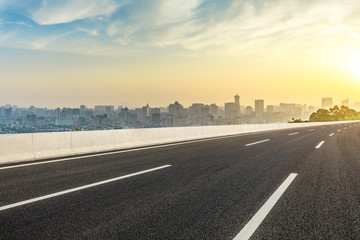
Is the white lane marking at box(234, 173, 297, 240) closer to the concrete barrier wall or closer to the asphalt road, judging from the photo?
the asphalt road

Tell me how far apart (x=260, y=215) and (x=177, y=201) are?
4.15ft

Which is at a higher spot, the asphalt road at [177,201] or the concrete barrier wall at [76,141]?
the concrete barrier wall at [76,141]

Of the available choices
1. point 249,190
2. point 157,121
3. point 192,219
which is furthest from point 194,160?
point 157,121

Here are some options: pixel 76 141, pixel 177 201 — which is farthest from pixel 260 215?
pixel 76 141

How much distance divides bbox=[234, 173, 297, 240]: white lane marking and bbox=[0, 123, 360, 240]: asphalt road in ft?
0.08

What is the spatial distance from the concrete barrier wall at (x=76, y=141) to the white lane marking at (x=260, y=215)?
7.34 m

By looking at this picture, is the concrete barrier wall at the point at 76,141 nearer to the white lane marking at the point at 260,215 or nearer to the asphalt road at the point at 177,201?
the asphalt road at the point at 177,201

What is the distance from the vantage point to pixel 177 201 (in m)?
4.40

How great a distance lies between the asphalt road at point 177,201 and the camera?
3.27 metres

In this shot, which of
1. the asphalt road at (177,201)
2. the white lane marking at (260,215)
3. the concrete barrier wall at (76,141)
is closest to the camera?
the white lane marking at (260,215)

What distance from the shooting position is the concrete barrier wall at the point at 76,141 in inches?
336

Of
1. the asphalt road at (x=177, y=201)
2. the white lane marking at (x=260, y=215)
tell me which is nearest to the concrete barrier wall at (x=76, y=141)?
the asphalt road at (x=177, y=201)

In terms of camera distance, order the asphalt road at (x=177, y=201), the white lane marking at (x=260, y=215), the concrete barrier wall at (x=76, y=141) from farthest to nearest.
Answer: the concrete barrier wall at (x=76, y=141) → the asphalt road at (x=177, y=201) → the white lane marking at (x=260, y=215)

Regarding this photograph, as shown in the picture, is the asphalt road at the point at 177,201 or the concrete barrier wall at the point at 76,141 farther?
the concrete barrier wall at the point at 76,141
